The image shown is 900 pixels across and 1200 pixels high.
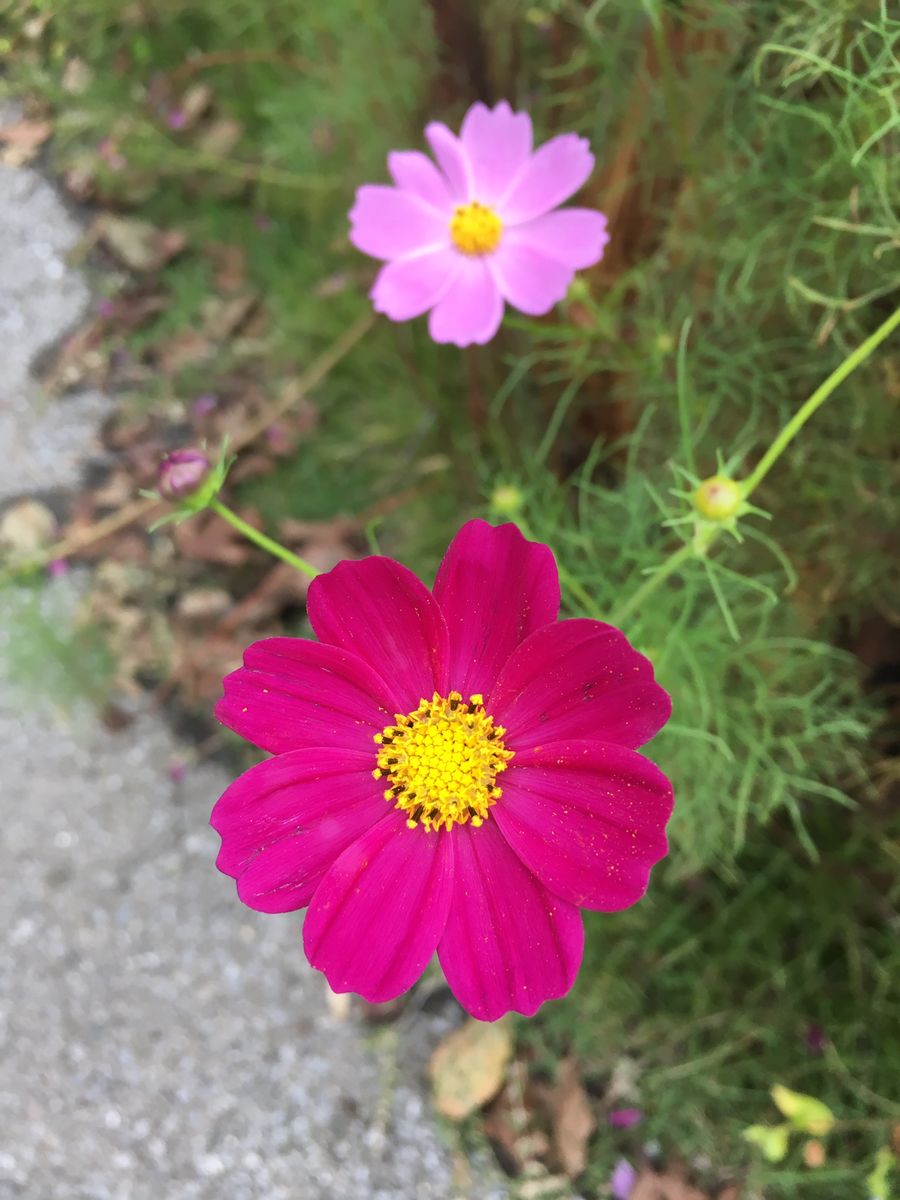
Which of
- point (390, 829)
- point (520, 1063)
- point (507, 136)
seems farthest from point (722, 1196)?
point (507, 136)

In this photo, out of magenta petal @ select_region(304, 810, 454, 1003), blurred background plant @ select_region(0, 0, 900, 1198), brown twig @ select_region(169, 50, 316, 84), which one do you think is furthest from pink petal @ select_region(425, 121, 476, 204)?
magenta petal @ select_region(304, 810, 454, 1003)

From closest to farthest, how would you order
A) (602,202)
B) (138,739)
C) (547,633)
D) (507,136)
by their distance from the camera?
(547,633), (507,136), (602,202), (138,739)

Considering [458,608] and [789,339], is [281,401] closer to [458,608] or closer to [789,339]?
[789,339]

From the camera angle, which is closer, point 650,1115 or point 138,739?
point 650,1115

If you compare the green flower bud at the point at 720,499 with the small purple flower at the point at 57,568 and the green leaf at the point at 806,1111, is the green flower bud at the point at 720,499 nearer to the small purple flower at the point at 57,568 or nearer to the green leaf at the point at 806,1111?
the green leaf at the point at 806,1111

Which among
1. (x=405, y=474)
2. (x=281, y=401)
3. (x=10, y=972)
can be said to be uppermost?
(x=281, y=401)

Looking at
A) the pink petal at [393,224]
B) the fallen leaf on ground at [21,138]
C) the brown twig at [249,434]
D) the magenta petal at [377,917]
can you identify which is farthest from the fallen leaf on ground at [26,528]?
the magenta petal at [377,917]

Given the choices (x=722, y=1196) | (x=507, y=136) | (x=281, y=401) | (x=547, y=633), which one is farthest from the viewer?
(x=281, y=401)
